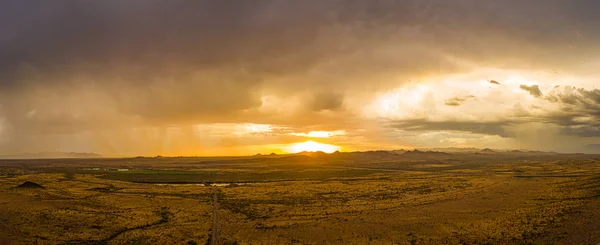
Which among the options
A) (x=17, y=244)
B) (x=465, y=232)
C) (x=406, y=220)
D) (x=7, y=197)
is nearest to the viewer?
(x=17, y=244)

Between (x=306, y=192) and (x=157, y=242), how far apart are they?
3712cm

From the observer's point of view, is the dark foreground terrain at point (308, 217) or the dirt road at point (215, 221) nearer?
the dirt road at point (215, 221)

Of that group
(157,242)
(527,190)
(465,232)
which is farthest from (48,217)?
(527,190)

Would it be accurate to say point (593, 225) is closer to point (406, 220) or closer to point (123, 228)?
point (406, 220)

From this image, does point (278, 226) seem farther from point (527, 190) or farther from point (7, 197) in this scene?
point (527, 190)

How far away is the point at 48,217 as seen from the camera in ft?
136

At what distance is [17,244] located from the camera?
101 ft

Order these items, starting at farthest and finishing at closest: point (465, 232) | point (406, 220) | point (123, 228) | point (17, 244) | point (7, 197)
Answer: point (7, 197), point (406, 220), point (123, 228), point (465, 232), point (17, 244)

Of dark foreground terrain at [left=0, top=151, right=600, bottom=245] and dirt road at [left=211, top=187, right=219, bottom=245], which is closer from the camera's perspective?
dirt road at [left=211, top=187, right=219, bottom=245]

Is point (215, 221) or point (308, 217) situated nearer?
point (215, 221)

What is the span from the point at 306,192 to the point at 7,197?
45340 millimetres

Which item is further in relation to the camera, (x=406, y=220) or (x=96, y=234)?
(x=406, y=220)

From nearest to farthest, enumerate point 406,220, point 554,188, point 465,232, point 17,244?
point 17,244 → point 465,232 → point 406,220 → point 554,188

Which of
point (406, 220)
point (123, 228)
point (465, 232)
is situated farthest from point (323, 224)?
point (123, 228)
